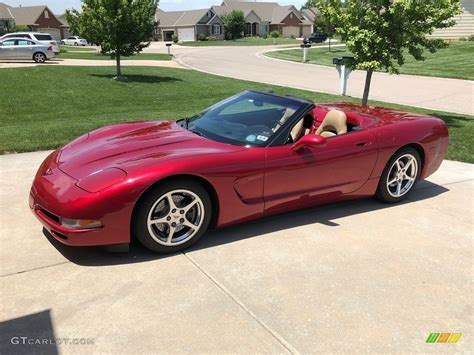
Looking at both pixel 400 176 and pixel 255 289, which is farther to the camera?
pixel 400 176

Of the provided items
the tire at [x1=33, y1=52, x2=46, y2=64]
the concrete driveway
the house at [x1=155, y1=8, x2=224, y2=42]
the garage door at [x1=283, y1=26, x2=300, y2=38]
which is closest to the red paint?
the concrete driveway

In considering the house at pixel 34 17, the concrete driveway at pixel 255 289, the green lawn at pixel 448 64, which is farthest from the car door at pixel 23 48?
the house at pixel 34 17

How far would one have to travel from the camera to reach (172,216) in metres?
3.69

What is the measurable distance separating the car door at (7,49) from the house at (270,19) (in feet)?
226

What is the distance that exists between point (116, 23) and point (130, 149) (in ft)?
48.3

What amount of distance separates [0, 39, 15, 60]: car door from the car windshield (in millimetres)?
22833

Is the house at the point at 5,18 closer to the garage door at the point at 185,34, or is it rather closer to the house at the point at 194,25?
the house at the point at 194,25

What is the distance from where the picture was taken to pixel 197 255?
380 cm

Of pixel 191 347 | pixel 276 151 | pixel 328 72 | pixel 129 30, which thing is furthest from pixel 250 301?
pixel 328 72

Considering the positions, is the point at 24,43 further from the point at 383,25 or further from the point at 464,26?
the point at 464,26

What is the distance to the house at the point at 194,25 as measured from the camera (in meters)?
81.6

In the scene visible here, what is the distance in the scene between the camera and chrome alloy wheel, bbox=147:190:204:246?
11.9ft

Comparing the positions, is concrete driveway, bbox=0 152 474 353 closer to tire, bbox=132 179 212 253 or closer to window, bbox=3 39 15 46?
tire, bbox=132 179 212 253

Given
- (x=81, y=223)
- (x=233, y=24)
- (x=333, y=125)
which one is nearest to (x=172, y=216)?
(x=81, y=223)
